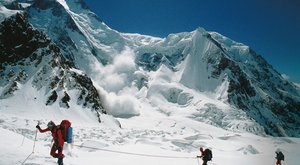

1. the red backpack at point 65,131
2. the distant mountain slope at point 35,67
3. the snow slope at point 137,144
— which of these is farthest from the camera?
the distant mountain slope at point 35,67

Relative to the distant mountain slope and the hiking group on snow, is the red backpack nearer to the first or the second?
the hiking group on snow

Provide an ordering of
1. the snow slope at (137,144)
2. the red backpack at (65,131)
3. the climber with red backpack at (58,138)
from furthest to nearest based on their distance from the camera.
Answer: the snow slope at (137,144)
the red backpack at (65,131)
the climber with red backpack at (58,138)

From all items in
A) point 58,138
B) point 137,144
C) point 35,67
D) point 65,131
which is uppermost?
point 35,67

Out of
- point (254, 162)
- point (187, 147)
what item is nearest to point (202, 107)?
point (187, 147)

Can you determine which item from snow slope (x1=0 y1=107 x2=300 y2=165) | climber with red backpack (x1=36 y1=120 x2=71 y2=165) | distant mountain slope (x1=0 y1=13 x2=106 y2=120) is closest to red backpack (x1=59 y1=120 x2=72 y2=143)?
climber with red backpack (x1=36 y1=120 x2=71 y2=165)

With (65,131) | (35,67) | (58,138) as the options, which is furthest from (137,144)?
(35,67)

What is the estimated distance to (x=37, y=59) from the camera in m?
97.7

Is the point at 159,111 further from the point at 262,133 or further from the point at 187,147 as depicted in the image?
the point at 187,147

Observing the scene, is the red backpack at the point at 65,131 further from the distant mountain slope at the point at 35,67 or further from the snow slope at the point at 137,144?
the distant mountain slope at the point at 35,67

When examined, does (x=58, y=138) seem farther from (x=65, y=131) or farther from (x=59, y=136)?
(x=65, y=131)

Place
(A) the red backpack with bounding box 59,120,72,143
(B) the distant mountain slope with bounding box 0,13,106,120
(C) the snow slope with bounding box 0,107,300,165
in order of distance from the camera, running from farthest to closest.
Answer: (B) the distant mountain slope with bounding box 0,13,106,120
(C) the snow slope with bounding box 0,107,300,165
(A) the red backpack with bounding box 59,120,72,143

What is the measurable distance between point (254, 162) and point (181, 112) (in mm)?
151787

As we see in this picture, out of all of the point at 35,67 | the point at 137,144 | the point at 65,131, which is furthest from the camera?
the point at 35,67

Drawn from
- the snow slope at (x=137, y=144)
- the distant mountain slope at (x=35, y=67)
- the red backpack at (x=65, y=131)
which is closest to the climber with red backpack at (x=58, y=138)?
the red backpack at (x=65, y=131)
